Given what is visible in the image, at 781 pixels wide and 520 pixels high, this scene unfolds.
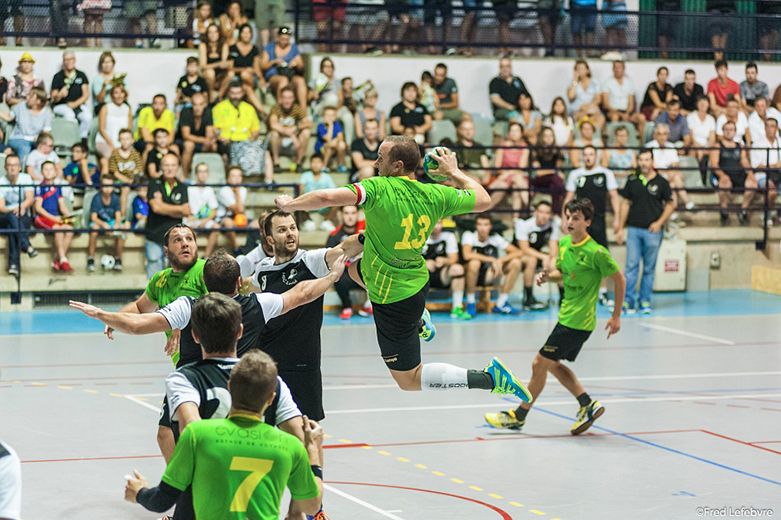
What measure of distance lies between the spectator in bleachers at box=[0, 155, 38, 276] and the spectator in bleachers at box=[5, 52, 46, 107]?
1830mm

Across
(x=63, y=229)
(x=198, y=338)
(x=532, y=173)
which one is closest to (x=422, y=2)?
(x=532, y=173)

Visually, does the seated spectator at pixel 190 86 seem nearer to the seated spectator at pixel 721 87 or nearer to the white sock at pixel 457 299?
the white sock at pixel 457 299

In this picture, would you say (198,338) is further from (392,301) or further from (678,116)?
(678,116)

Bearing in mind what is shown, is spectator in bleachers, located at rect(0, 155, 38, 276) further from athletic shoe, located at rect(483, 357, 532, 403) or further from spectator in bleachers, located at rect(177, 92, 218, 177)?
athletic shoe, located at rect(483, 357, 532, 403)

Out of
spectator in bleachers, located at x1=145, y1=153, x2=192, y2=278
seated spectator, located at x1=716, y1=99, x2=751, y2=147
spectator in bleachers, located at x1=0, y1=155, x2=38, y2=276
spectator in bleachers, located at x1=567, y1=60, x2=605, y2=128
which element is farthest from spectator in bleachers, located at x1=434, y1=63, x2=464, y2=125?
spectator in bleachers, located at x1=0, y1=155, x2=38, y2=276

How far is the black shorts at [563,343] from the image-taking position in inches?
450

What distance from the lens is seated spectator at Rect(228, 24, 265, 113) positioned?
2191 cm

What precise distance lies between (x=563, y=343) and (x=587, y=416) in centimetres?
71

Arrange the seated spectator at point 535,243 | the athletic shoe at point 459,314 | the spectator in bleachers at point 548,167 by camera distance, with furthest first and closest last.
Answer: the spectator in bleachers at point 548,167
the seated spectator at point 535,243
the athletic shoe at point 459,314

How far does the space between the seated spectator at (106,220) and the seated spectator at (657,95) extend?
10592 mm

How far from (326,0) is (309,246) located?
20.7 feet

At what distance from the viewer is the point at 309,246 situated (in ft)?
67.5

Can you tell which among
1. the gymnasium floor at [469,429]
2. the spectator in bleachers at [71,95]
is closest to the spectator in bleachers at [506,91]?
the gymnasium floor at [469,429]

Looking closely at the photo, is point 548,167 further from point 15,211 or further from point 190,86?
point 15,211
